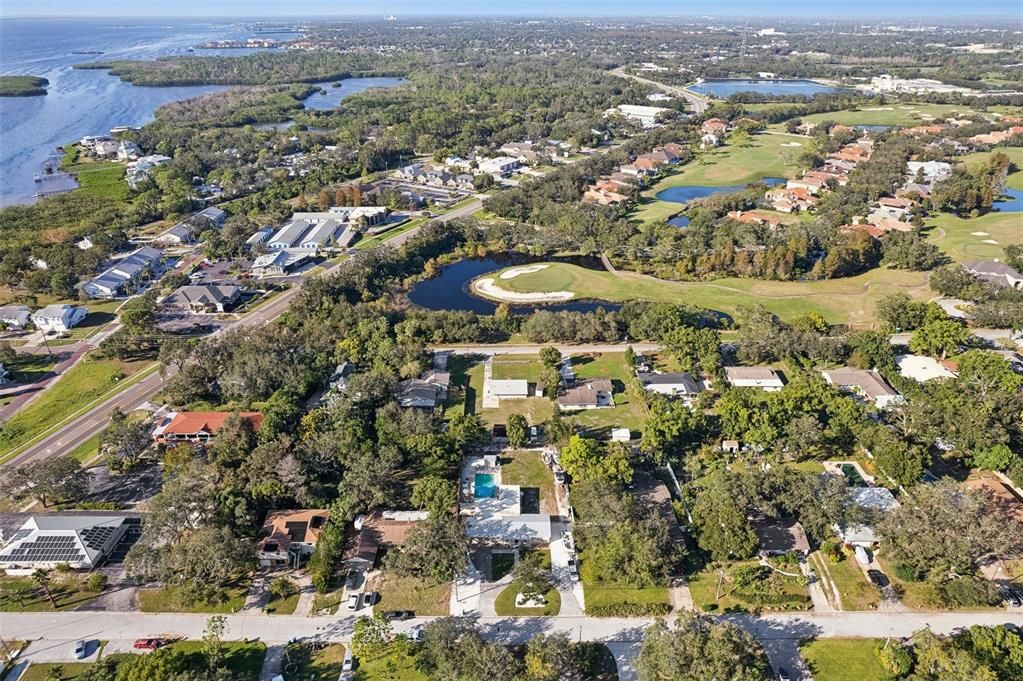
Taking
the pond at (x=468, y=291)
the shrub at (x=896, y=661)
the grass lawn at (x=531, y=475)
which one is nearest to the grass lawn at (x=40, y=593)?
the grass lawn at (x=531, y=475)

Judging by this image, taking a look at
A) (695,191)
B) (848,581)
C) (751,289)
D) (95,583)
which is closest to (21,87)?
(695,191)

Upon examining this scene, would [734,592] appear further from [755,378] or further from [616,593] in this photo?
[755,378]

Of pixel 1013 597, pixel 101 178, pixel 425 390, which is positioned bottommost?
pixel 1013 597

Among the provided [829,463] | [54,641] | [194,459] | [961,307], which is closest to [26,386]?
[194,459]

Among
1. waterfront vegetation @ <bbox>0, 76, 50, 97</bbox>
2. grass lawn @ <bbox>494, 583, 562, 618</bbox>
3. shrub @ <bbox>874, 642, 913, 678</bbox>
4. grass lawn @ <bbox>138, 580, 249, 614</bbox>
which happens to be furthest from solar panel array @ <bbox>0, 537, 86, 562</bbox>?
waterfront vegetation @ <bbox>0, 76, 50, 97</bbox>

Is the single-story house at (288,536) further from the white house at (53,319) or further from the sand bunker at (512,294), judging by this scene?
the white house at (53,319)

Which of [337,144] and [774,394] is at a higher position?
[337,144]

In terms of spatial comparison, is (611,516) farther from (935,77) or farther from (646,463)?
(935,77)
